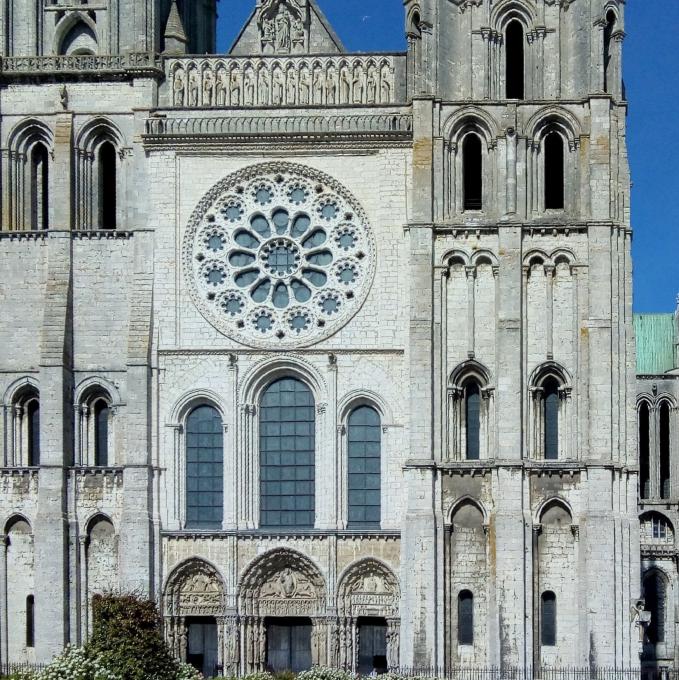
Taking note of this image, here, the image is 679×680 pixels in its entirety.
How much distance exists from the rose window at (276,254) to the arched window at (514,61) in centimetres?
503

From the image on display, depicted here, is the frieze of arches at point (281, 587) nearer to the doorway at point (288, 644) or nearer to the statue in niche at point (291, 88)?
the doorway at point (288, 644)

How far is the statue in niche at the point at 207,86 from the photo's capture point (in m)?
43.4

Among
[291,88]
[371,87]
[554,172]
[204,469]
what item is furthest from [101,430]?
[554,172]

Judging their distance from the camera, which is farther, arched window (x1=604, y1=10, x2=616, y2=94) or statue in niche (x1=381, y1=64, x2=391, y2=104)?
statue in niche (x1=381, y1=64, x2=391, y2=104)

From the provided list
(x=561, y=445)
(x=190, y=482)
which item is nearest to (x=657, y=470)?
(x=561, y=445)

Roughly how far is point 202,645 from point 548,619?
832cm

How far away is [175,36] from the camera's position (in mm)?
43844

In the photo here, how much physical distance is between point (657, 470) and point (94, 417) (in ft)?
71.0

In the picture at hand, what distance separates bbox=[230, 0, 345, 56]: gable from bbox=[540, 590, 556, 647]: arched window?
1441 cm

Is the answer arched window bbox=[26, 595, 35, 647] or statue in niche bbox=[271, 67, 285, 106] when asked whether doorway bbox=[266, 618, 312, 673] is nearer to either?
arched window bbox=[26, 595, 35, 647]

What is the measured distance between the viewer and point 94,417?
42.9 m

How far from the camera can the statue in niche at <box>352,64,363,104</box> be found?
4291 centimetres

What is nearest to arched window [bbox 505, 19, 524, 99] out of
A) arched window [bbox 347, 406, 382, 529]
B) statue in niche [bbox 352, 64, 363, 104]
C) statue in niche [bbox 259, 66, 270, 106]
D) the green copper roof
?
statue in niche [bbox 352, 64, 363, 104]

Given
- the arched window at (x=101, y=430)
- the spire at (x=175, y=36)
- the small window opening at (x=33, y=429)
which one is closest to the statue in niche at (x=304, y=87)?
the spire at (x=175, y=36)
